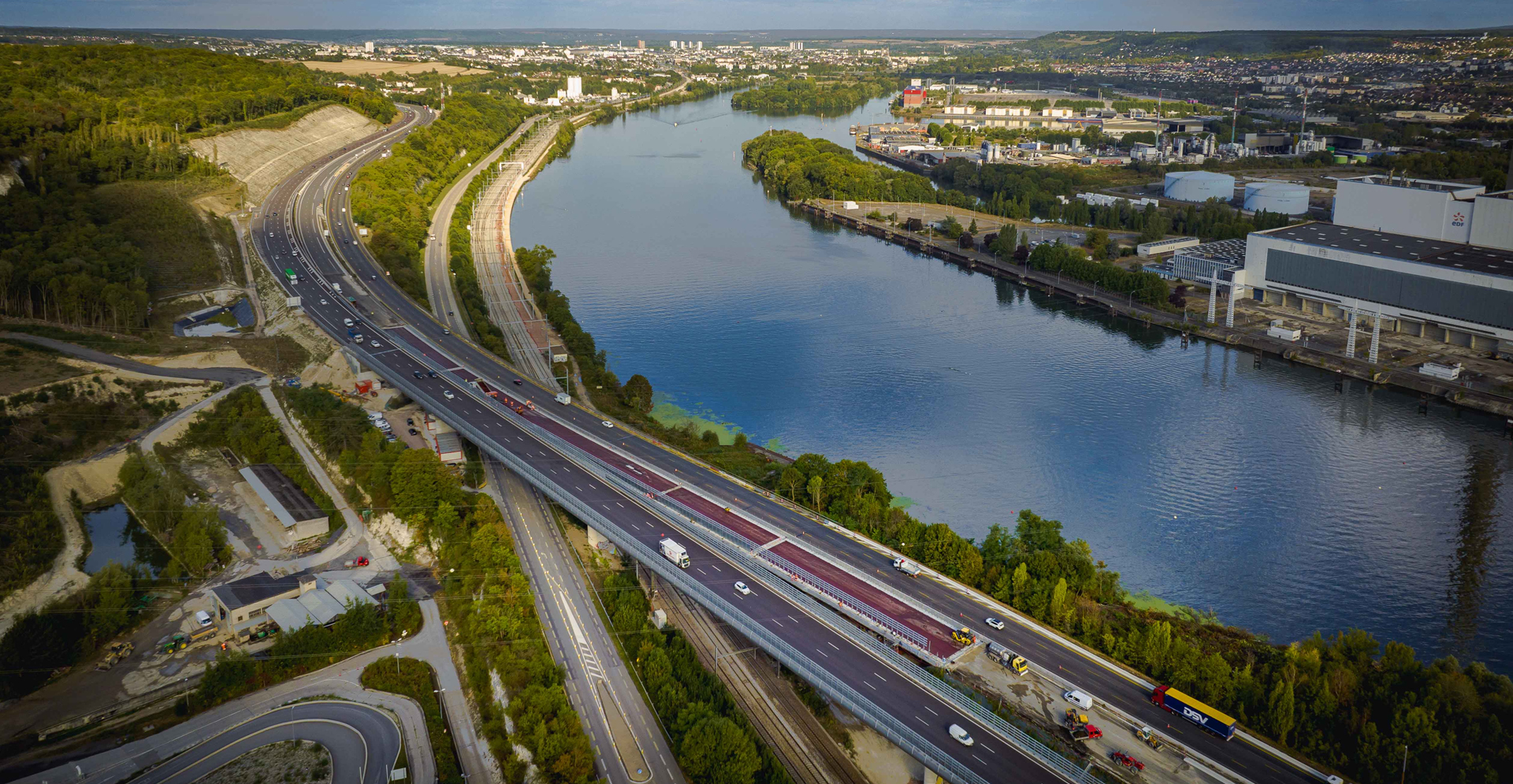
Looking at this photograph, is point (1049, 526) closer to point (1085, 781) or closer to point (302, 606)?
point (1085, 781)

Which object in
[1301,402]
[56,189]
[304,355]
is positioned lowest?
[1301,402]

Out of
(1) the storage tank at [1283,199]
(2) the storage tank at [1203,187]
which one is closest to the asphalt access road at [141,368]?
(1) the storage tank at [1283,199]

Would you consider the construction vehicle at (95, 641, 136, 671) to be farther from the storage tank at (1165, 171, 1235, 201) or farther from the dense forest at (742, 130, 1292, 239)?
the storage tank at (1165, 171, 1235, 201)

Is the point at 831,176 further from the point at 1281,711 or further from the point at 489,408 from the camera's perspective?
the point at 1281,711

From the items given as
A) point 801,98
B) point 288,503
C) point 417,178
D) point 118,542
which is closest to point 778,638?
point 288,503

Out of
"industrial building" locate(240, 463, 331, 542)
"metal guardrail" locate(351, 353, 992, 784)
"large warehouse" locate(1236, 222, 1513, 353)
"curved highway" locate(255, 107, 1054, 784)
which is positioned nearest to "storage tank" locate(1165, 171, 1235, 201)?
"large warehouse" locate(1236, 222, 1513, 353)

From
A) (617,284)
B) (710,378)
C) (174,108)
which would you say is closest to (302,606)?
(710,378)
